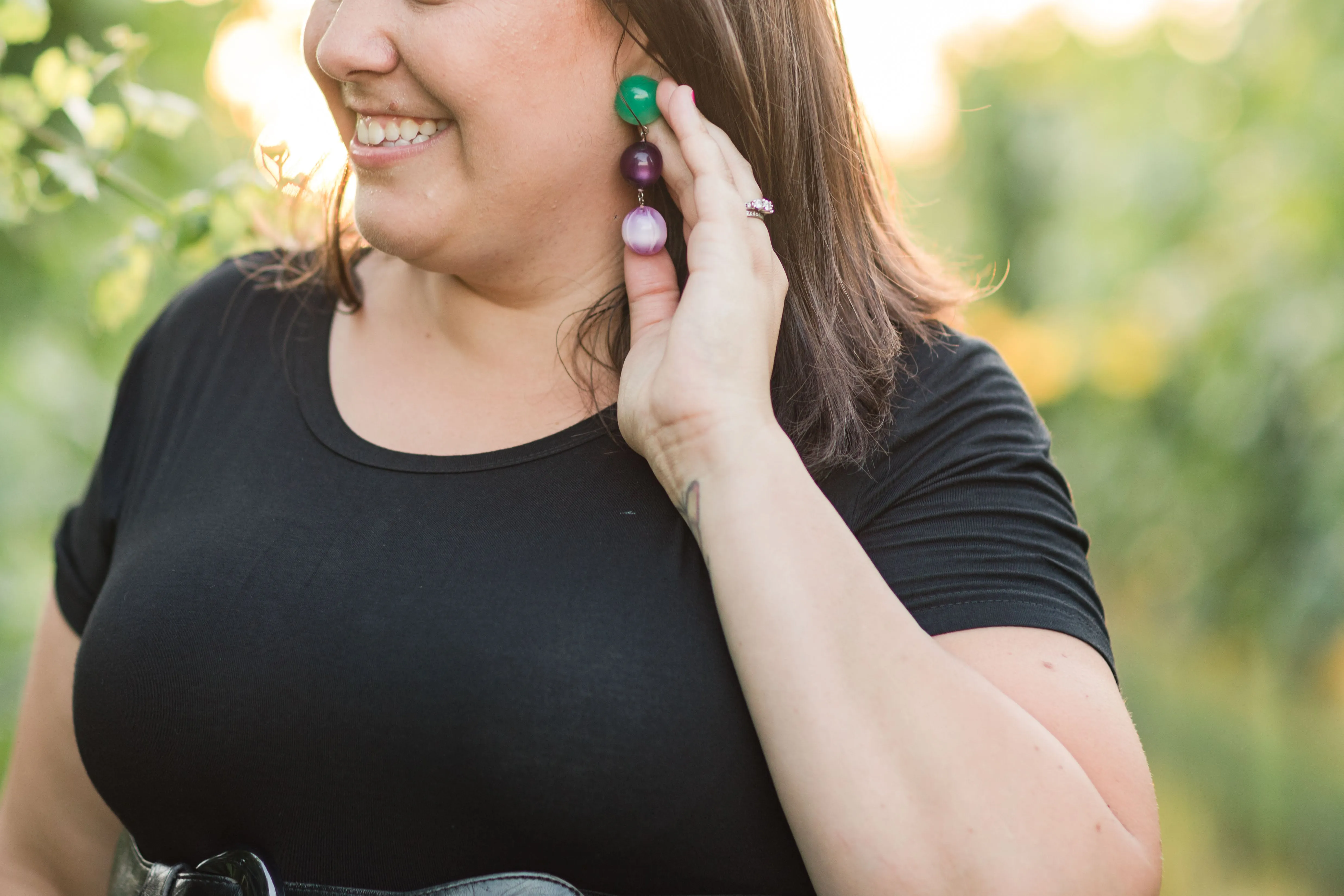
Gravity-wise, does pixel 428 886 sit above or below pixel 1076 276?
above

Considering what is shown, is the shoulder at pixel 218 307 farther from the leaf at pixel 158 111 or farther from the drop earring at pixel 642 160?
the drop earring at pixel 642 160

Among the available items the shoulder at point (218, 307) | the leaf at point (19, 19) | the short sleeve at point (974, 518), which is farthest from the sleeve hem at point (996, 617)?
the leaf at point (19, 19)

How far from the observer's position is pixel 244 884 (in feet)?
3.70

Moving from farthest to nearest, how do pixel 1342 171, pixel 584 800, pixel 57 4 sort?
pixel 1342 171, pixel 57 4, pixel 584 800

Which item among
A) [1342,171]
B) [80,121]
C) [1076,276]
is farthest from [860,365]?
[1076,276]

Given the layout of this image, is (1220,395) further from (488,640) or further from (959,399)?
(488,640)

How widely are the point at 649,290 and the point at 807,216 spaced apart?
0.70 ft

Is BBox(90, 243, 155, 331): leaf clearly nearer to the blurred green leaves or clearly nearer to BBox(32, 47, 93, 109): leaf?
the blurred green leaves

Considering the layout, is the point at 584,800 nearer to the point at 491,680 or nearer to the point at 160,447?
the point at 491,680

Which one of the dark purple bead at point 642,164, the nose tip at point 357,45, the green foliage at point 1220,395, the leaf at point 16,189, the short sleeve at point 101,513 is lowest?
the green foliage at point 1220,395

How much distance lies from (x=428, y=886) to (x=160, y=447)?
2.01ft

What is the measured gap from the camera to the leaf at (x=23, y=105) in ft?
4.99

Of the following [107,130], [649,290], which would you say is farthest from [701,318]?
[107,130]

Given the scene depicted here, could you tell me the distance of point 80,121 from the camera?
1.42 m
